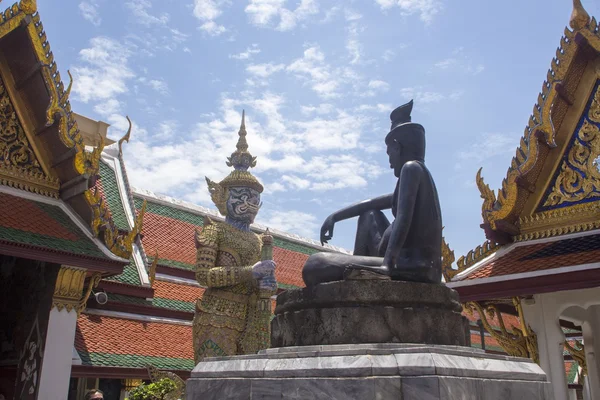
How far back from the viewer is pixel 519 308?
8.18 meters

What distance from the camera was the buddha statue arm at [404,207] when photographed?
3869 mm

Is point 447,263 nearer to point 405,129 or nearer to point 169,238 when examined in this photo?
point 405,129

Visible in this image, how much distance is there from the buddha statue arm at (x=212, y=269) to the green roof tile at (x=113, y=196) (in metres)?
3.00

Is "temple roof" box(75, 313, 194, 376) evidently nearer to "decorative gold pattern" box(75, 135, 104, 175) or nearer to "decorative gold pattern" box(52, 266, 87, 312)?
"decorative gold pattern" box(52, 266, 87, 312)

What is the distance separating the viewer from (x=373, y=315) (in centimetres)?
357

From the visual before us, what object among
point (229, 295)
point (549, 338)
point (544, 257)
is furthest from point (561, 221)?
point (229, 295)

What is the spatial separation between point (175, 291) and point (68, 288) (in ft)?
11.4

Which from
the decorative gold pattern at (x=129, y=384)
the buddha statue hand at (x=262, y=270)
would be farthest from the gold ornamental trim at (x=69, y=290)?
the decorative gold pattern at (x=129, y=384)

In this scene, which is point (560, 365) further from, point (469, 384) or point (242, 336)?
point (469, 384)

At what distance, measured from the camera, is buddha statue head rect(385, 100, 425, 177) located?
438 cm

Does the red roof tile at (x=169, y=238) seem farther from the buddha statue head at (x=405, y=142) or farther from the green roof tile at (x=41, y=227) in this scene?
the buddha statue head at (x=405, y=142)

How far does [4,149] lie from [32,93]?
91 centimetres

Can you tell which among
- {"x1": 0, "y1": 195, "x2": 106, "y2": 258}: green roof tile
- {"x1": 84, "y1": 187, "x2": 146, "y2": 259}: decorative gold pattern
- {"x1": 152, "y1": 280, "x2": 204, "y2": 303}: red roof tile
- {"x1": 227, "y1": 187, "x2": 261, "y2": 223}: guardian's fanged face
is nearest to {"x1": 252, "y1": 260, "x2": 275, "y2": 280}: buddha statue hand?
{"x1": 227, "y1": 187, "x2": 261, "y2": 223}: guardian's fanged face

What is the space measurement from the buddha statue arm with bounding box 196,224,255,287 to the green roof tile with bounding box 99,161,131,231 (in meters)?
3.00
